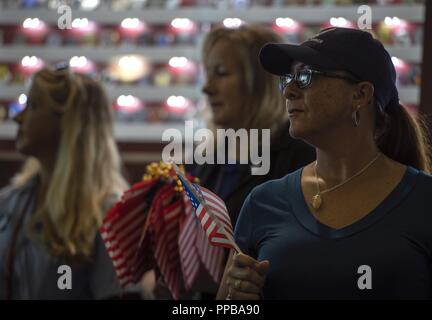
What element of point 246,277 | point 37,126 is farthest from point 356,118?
point 37,126

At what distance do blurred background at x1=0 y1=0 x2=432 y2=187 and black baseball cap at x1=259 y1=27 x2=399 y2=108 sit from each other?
17.2 ft

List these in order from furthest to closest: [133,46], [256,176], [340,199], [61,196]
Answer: [133,46], [61,196], [256,176], [340,199]

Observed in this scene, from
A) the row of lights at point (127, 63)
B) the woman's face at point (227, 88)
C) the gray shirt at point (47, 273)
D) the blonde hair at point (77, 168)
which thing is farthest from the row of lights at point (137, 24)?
the woman's face at point (227, 88)

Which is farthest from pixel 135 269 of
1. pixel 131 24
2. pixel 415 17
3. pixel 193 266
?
pixel 131 24

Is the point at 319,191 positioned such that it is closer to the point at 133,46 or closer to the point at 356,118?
the point at 356,118

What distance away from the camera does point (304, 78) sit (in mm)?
1773

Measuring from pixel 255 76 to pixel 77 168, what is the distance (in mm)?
957

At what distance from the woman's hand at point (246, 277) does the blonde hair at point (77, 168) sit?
143 cm

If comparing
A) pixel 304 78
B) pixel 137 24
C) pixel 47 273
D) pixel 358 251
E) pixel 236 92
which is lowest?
pixel 47 273

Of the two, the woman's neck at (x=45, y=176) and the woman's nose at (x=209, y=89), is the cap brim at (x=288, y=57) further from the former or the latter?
the woman's neck at (x=45, y=176)

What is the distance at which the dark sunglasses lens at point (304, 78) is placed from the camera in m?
1.77

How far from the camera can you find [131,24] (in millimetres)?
7641

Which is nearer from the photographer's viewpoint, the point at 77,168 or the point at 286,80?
the point at 286,80

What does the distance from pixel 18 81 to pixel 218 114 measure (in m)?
5.45
